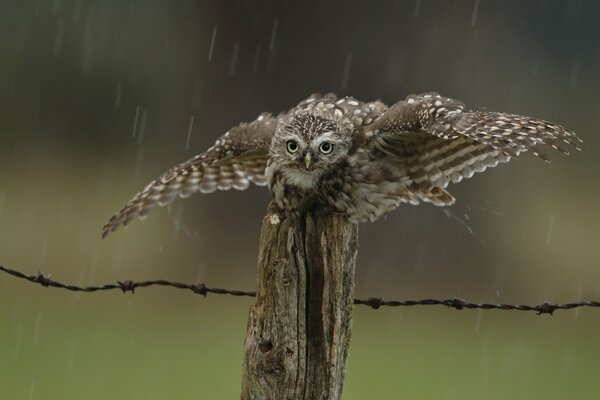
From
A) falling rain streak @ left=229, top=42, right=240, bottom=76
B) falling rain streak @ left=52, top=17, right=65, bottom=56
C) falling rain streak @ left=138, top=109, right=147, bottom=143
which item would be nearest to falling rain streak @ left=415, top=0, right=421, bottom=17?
falling rain streak @ left=229, top=42, right=240, bottom=76

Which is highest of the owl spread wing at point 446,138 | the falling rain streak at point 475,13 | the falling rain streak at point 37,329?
the falling rain streak at point 475,13

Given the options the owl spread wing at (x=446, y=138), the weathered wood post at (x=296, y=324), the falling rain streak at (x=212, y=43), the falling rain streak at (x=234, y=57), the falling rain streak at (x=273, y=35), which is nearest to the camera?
the weathered wood post at (x=296, y=324)

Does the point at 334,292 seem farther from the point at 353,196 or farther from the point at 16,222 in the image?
the point at 16,222

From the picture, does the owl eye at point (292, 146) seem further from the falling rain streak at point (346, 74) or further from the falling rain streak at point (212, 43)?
the falling rain streak at point (212, 43)

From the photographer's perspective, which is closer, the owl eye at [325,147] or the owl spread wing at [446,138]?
the owl spread wing at [446,138]

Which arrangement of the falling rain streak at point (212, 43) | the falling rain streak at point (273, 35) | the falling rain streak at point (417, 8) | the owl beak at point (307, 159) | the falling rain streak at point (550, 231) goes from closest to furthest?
the owl beak at point (307, 159)
the falling rain streak at point (550, 231)
the falling rain streak at point (273, 35)
the falling rain streak at point (417, 8)
the falling rain streak at point (212, 43)

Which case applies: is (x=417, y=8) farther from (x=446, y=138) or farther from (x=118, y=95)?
(x=446, y=138)

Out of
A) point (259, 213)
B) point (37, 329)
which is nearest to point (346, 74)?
point (259, 213)

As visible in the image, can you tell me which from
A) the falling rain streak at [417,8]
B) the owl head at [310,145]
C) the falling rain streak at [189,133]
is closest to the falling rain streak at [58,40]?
the falling rain streak at [189,133]
